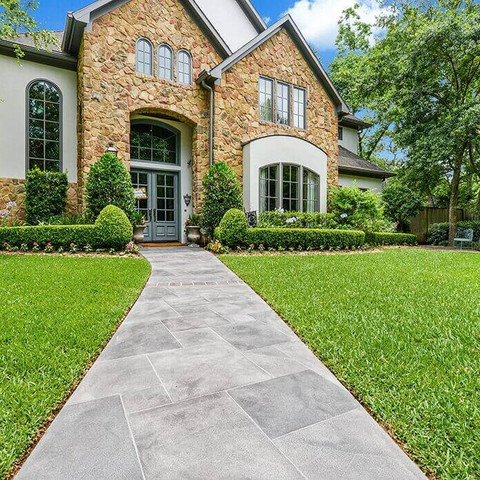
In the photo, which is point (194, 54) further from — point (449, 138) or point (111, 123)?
point (449, 138)

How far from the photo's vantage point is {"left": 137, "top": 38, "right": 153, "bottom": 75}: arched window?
9.56 metres

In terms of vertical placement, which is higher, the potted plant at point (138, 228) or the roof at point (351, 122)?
the roof at point (351, 122)

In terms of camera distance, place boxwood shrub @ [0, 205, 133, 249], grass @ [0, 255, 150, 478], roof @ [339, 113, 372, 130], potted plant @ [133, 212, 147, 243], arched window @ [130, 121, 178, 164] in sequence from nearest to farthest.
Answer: grass @ [0, 255, 150, 478] → boxwood shrub @ [0, 205, 133, 249] → potted plant @ [133, 212, 147, 243] → arched window @ [130, 121, 178, 164] → roof @ [339, 113, 372, 130]

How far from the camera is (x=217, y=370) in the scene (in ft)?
8.09

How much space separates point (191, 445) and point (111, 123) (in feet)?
30.4

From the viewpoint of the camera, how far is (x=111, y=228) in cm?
765

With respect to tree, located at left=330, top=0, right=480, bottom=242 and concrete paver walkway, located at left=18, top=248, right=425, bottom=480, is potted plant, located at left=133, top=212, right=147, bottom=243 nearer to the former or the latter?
concrete paver walkway, located at left=18, top=248, right=425, bottom=480

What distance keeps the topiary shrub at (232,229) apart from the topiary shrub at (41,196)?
468 cm

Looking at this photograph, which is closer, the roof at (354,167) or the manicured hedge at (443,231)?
the manicured hedge at (443,231)

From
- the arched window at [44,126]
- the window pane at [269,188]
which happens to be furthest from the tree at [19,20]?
the window pane at [269,188]

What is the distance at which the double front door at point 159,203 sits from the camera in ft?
34.2

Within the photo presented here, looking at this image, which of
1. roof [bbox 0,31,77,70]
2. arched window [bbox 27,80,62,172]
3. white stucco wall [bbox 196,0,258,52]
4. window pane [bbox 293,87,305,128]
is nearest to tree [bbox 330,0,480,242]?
window pane [bbox 293,87,305,128]

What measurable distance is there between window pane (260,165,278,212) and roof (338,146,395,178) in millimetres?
4439

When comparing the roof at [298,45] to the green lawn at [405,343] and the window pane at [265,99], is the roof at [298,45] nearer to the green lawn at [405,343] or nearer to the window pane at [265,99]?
the window pane at [265,99]
